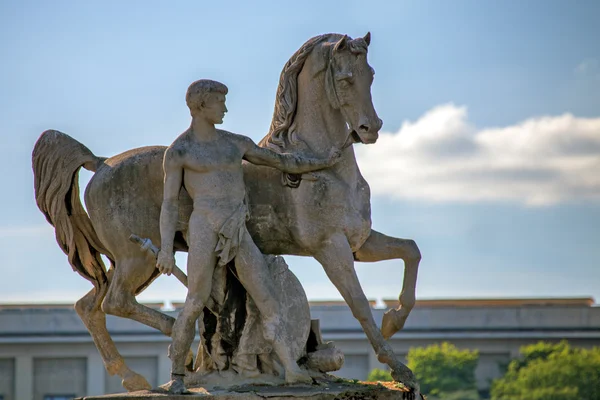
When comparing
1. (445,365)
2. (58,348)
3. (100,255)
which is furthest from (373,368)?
(100,255)

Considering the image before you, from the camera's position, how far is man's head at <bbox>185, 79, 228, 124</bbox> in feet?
52.7

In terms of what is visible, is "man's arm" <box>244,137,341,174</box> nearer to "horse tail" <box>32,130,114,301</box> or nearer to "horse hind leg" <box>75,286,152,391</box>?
"horse tail" <box>32,130,114,301</box>

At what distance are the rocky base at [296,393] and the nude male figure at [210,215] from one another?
0.15 m

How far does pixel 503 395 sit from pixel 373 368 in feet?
17.8

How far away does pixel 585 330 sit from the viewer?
59.7m

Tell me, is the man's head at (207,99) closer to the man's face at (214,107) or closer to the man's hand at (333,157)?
the man's face at (214,107)

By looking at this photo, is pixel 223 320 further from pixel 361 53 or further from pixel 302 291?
pixel 361 53

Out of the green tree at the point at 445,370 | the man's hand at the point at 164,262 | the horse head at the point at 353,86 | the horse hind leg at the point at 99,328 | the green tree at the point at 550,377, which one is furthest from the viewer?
the green tree at the point at 445,370

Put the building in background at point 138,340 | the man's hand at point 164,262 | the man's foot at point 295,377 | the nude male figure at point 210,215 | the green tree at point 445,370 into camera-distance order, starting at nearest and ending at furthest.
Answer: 1. the man's hand at point 164,262
2. the nude male figure at point 210,215
3. the man's foot at point 295,377
4. the building in background at point 138,340
5. the green tree at point 445,370

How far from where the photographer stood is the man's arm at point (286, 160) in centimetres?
1627

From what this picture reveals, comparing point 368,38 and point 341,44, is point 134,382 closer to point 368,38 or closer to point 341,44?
point 341,44

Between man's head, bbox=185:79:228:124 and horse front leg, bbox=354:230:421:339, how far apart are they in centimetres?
227

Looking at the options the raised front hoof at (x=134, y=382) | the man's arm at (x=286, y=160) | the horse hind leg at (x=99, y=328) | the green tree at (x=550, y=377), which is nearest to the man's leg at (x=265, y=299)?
the man's arm at (x=286, y=160)

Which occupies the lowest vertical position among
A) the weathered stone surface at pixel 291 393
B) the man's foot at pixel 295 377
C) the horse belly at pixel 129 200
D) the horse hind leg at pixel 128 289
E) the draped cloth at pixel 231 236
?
the weathered stone surface at pixel 291 393
